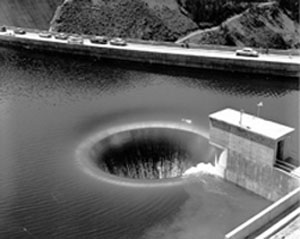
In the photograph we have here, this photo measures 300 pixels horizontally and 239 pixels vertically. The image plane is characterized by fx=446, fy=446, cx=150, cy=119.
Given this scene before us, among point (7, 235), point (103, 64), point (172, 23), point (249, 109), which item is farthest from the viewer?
point (172, 23)

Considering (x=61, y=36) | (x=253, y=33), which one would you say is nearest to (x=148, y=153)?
(x=61, y=36)

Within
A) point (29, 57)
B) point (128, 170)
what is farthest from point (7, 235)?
point (29, 57)

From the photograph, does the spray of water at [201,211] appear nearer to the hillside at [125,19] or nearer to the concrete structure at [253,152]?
the concrete structure at [253,152]

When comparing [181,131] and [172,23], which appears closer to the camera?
[181,131]

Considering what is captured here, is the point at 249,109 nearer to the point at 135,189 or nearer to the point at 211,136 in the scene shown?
A: the point at 211,136

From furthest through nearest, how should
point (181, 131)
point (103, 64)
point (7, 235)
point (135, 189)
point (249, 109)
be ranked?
point (103, 64), point (249, 109), point (181, 131), point (135, 189), point (7, 235)

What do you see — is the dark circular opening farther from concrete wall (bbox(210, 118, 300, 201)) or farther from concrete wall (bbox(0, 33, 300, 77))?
concrete wall (bbox(0, 33, 300, 77))

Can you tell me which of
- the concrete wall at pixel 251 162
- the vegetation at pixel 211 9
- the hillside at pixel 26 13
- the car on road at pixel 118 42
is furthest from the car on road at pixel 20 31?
the concrete wall at pixel 251 162
